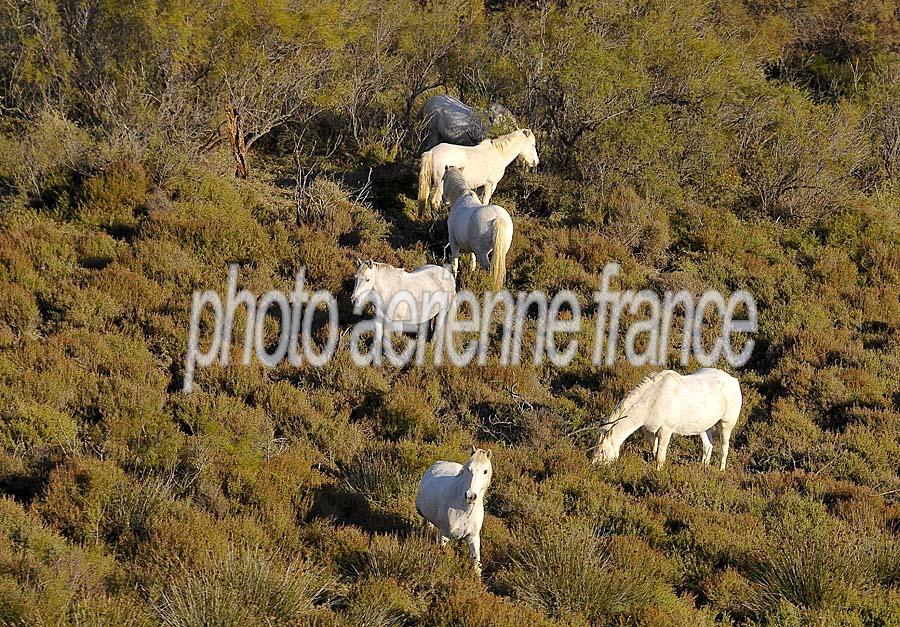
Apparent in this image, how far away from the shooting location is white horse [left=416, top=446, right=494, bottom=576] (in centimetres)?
541

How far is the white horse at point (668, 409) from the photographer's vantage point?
24.8ft

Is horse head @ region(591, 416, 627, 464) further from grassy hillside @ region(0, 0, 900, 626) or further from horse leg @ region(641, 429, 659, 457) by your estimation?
horse leg @ region(641, 429, 659, 457)

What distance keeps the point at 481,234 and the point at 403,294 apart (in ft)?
6.55

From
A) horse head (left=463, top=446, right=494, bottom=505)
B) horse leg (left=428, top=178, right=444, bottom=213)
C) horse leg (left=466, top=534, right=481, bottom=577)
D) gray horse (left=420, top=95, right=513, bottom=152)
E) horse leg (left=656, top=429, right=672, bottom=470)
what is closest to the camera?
horse head (left=463, top=446, right=494, bottom=505)

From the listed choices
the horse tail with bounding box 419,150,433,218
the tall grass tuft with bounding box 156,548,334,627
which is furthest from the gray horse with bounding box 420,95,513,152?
the tall grass tuft with bounding box 156,548,334,627

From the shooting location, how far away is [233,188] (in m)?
12.8

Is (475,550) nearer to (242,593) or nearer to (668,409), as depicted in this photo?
(242,593)

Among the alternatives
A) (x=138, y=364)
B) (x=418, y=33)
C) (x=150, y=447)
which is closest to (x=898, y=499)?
(x=150, y=447)

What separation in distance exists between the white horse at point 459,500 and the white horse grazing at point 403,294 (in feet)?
10.4

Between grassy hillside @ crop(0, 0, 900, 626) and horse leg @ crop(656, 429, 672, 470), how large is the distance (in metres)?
0.17

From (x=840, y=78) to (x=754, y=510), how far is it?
1947 centimetres

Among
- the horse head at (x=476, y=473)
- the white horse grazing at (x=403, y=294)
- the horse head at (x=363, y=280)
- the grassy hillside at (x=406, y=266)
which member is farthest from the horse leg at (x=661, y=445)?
the horse head at (x=363, y=280)

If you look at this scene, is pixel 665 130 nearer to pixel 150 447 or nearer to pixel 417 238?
pixel 417 238

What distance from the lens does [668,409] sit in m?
7.70
